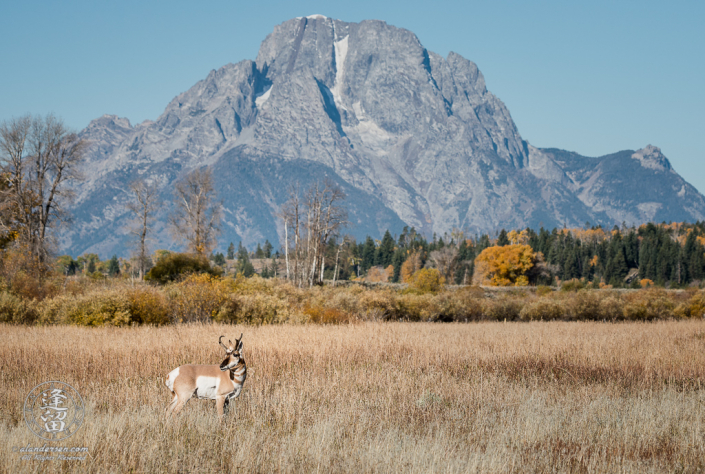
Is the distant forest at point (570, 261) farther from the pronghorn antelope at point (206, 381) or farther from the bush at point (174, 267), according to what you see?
the pronghorn antelope at point (206, 381)

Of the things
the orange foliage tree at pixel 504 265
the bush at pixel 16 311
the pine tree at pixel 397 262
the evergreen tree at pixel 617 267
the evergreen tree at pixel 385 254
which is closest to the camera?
the bush at pixel 16 311

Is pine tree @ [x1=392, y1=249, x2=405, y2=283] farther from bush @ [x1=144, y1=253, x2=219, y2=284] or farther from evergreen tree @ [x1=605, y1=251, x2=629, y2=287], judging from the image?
bush @ [x1=144, y1=253, x2=219, y2=284]

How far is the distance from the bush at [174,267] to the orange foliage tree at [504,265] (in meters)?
54.8

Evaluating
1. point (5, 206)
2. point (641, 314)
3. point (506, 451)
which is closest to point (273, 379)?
point (506, 451)

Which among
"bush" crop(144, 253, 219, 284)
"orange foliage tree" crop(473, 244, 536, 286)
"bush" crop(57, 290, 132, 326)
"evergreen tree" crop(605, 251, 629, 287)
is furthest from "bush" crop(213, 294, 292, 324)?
"evergreen tree" crop(605, 251, 629, 287)

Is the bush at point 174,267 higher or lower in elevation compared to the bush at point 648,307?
higher

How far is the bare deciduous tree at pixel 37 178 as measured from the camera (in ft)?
84.0

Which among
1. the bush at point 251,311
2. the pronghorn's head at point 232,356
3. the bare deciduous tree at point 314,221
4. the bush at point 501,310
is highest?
the bare deciduous tree at point 314,221

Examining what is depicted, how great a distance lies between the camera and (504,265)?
78.9 m

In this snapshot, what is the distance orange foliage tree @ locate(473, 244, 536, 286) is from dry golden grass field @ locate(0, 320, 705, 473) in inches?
2676

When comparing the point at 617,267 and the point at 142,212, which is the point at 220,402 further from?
the point at 617,267

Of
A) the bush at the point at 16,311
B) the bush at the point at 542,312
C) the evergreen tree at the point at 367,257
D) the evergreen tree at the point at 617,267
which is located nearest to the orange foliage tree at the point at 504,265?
the evergreen tree at the point at 617,267

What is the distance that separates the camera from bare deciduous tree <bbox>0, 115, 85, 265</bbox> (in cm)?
2561

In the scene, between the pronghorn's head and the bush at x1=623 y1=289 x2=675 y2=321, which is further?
the bush at x1=623 y1=289 x2=675 y2=321
